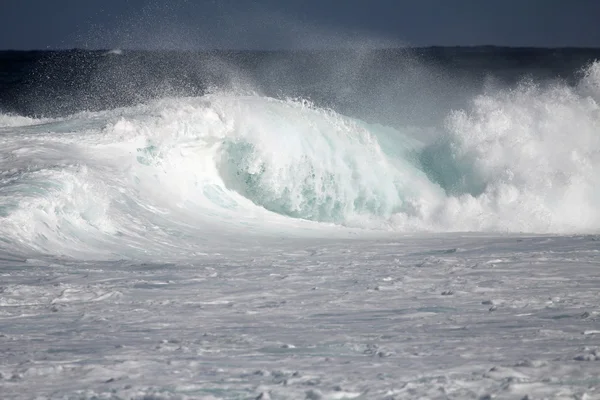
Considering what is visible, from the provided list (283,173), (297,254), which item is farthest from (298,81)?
(297,254)

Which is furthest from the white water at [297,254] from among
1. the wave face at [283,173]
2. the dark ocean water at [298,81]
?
the dark ocean water at [298,81]

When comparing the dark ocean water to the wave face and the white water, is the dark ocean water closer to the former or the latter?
the wave face

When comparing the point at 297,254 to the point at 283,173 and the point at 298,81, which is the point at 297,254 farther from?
the point at 298,81

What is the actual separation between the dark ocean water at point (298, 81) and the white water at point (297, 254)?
364 inches

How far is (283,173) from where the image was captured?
1312cm

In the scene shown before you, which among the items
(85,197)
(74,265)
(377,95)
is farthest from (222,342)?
(377,95)

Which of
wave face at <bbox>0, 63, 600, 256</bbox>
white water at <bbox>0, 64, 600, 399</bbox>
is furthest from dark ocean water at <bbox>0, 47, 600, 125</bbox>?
white water at <bbox>0, 64, 600, 399</bbox>

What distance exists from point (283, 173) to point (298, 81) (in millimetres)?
27336

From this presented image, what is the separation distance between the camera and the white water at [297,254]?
4.38 meters

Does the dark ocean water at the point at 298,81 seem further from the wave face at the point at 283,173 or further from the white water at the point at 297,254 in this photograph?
the white water at the point at 297,254

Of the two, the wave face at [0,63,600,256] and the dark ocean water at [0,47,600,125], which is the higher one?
the dark ocean water at [0,47,600,125]

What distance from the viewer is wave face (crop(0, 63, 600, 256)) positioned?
9312mm

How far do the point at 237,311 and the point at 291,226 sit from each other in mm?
5209

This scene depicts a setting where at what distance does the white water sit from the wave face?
0.04 metres
